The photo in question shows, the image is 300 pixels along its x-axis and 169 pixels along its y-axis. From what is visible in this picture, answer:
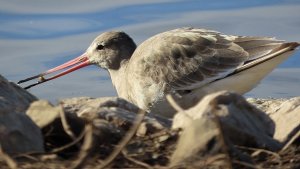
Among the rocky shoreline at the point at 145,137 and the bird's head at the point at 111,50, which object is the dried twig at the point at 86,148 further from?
the bird's head at the point at 111,50

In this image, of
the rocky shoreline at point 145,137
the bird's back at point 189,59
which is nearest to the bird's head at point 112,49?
the bird's back at point 189,59

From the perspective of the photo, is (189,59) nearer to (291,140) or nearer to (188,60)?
(188,60)

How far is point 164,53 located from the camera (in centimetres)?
952

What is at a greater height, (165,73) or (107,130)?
(107,130)

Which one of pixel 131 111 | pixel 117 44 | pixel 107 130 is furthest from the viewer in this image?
pixel 117 44

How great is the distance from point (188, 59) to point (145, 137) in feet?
15.2

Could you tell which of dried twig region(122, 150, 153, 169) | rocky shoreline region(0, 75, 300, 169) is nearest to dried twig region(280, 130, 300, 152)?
rocky shoreline region(0, 75, 300, 169)

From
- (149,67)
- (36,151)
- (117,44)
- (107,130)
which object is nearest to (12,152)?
(36,151)

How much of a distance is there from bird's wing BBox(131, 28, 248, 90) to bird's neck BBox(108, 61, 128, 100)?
45 cm

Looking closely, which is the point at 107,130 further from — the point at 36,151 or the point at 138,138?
the point at 36,151

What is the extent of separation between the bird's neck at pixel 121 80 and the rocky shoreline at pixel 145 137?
14.4 feet

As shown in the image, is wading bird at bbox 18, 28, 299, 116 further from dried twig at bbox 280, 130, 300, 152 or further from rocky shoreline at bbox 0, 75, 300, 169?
dried twig at bbox 280, 130, 300, 152

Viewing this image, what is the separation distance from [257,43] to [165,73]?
3.58 feet

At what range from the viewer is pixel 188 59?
31.5 ft
